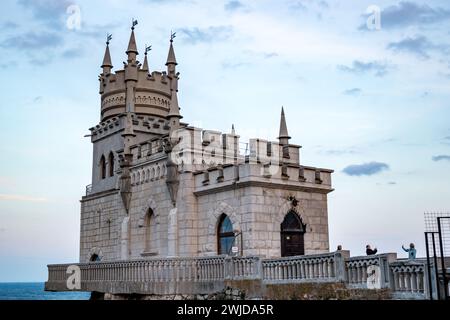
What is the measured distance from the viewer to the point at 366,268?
14.9 metres

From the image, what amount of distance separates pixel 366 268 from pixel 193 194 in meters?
10.4

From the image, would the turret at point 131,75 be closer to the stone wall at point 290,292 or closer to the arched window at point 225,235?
the arched window at point 225,235

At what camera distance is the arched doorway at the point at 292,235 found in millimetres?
22470

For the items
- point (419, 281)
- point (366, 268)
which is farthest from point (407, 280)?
point (366, 268)

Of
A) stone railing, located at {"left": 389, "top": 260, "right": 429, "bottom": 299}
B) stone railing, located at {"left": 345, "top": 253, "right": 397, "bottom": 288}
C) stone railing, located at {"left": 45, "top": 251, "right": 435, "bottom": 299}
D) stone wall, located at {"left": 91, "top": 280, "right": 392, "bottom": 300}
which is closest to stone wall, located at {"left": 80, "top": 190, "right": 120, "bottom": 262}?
stone railing, located at {"left": 45, "top": 251, "right": 435, "bottom": 299}

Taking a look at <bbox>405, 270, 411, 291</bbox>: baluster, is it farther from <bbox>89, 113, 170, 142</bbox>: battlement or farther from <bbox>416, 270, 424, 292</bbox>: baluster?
<bbox>89, 113, 170, 142</bbox>: battlement

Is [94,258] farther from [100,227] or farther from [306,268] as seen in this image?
[306,268]

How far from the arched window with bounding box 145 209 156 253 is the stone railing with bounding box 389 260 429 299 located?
13.6 meters

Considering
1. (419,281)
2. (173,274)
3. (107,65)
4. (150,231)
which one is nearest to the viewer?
(419,281)

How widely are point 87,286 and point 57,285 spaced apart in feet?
11.6

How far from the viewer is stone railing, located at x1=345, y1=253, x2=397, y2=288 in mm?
14258
